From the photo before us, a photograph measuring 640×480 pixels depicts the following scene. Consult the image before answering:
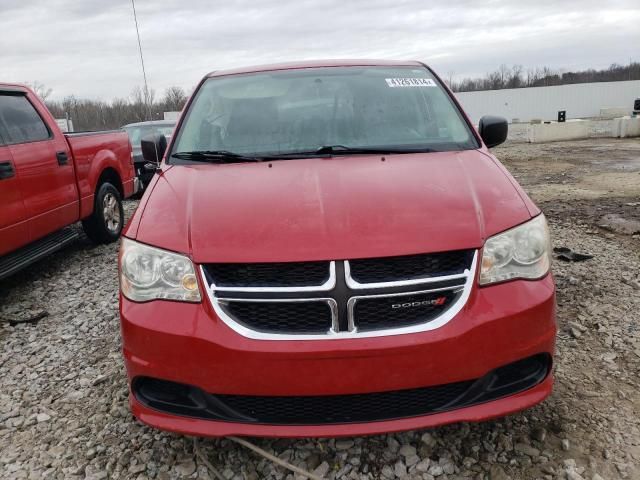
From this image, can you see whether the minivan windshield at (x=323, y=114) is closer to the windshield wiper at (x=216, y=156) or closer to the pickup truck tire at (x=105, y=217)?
the windshield wiper at (x=216, y=156)

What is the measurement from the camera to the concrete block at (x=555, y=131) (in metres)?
20.7

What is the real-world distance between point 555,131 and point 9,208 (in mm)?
20690

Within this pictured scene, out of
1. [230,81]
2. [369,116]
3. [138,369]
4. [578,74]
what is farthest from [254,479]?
[578,74]

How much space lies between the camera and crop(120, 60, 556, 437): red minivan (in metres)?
1.95

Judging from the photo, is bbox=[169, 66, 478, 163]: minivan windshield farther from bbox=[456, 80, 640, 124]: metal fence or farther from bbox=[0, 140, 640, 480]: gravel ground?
bbox=[456, 80, 640, 124]: metal fence

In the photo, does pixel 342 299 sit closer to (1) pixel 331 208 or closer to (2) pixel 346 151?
(1) pixel 331 208

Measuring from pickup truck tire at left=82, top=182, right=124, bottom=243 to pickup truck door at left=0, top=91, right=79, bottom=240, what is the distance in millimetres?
559

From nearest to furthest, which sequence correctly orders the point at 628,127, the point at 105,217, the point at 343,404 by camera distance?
the point at 343,404 < the point at 105,217 < the point at 628,127

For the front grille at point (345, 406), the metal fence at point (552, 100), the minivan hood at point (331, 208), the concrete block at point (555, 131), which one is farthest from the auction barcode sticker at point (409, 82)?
the metal fence at point (552, 100)

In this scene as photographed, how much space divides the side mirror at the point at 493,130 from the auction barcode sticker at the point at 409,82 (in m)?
0.43

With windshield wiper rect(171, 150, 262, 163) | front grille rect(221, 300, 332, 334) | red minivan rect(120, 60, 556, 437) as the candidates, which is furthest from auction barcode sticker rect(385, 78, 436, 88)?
front grille rect(221, 300, 332, 334)

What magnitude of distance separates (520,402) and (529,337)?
261 millimetres

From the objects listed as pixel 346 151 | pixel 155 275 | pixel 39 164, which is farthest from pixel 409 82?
pixel 39 164

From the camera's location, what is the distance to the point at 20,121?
483 centimetres
